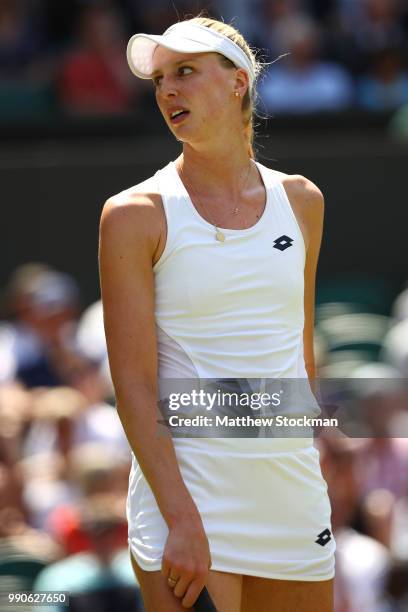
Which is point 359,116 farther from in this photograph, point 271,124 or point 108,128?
point 108,128

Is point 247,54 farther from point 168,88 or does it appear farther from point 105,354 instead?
point 105,354

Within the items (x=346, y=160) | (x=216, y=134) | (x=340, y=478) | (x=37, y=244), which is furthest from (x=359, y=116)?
(x=216, y=134)

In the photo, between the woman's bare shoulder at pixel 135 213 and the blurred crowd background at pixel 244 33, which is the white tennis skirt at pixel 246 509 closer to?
the woman's bare shoulder at pixel 135 213

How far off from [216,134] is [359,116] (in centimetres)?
536

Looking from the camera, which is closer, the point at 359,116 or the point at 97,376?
the point at 97,376

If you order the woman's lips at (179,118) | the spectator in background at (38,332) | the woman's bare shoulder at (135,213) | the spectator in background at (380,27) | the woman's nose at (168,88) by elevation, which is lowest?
the spectator in background at (38,332)

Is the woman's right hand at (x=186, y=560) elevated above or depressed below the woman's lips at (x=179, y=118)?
below

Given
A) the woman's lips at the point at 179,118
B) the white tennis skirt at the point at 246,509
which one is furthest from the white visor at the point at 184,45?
the white tennis skirt at the point at 246,509

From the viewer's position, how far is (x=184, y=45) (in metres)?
2.55

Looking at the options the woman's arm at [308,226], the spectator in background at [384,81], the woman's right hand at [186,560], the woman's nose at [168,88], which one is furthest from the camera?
the spectator in background at [384,81]

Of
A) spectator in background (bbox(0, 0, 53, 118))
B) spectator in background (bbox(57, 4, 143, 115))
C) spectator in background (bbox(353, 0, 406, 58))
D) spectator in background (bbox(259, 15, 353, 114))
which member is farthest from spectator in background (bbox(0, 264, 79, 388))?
spectator in background (bbox(353, 0, 406, 58))

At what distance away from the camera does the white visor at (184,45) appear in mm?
2553

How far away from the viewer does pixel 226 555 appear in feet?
8.02

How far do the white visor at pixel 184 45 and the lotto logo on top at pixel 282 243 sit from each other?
1.17 ft
